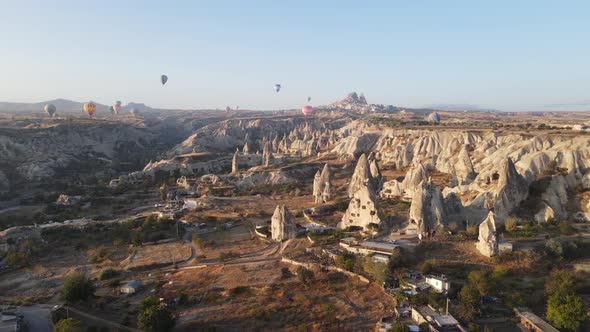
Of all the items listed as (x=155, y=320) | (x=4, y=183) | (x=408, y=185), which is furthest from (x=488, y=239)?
(x=4, y=183)

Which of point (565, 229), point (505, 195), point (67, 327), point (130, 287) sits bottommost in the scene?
point (130, 287)

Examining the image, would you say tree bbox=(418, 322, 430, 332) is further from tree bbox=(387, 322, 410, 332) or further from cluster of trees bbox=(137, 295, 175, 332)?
cluster of trees bbox=(137, 295, 175, 332)

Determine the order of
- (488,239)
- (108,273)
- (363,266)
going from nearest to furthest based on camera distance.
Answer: (363,266), (488,239), (108,273)

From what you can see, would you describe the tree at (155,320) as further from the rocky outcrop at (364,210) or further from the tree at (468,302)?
the rocky outcrop at (364,210)

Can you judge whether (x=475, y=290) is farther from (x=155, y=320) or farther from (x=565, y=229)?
(x=155, y=320)

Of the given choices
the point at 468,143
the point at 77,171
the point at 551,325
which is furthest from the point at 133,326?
the point at 77,171

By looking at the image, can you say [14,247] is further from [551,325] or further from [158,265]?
[551,325]

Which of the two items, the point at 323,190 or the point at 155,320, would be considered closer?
the point at 155,320
